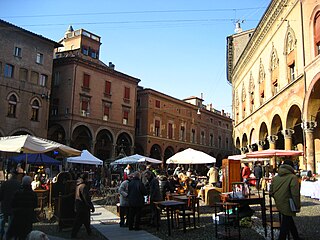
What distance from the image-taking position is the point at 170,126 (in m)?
42.5

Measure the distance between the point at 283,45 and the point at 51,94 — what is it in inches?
842

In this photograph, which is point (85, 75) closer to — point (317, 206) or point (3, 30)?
point (3, 30)

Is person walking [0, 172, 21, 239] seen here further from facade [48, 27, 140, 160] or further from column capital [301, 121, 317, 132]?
facade [48, 27, 140, 160]

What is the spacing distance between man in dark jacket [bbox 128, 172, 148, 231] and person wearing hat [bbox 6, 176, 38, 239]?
9.10 ft

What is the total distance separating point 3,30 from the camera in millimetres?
25047

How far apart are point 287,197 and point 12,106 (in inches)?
966

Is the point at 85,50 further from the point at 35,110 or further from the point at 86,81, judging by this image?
the point at 35,110

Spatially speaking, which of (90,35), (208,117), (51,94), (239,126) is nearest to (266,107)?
(239,126)

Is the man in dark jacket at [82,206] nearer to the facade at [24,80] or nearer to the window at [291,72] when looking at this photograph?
the window at [291,72]

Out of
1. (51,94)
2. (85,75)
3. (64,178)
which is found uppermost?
(85,75)


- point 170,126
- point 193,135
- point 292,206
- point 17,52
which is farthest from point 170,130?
point 292,206

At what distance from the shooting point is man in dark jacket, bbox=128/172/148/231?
7.94 metres

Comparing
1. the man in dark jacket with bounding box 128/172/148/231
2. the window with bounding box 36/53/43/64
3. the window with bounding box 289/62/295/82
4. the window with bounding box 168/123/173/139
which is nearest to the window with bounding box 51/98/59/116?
the window with bounding box 36/53/43/64

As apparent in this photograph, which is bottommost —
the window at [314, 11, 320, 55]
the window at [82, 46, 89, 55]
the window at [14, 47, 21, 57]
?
the window at [314, 11, 320, 55]
